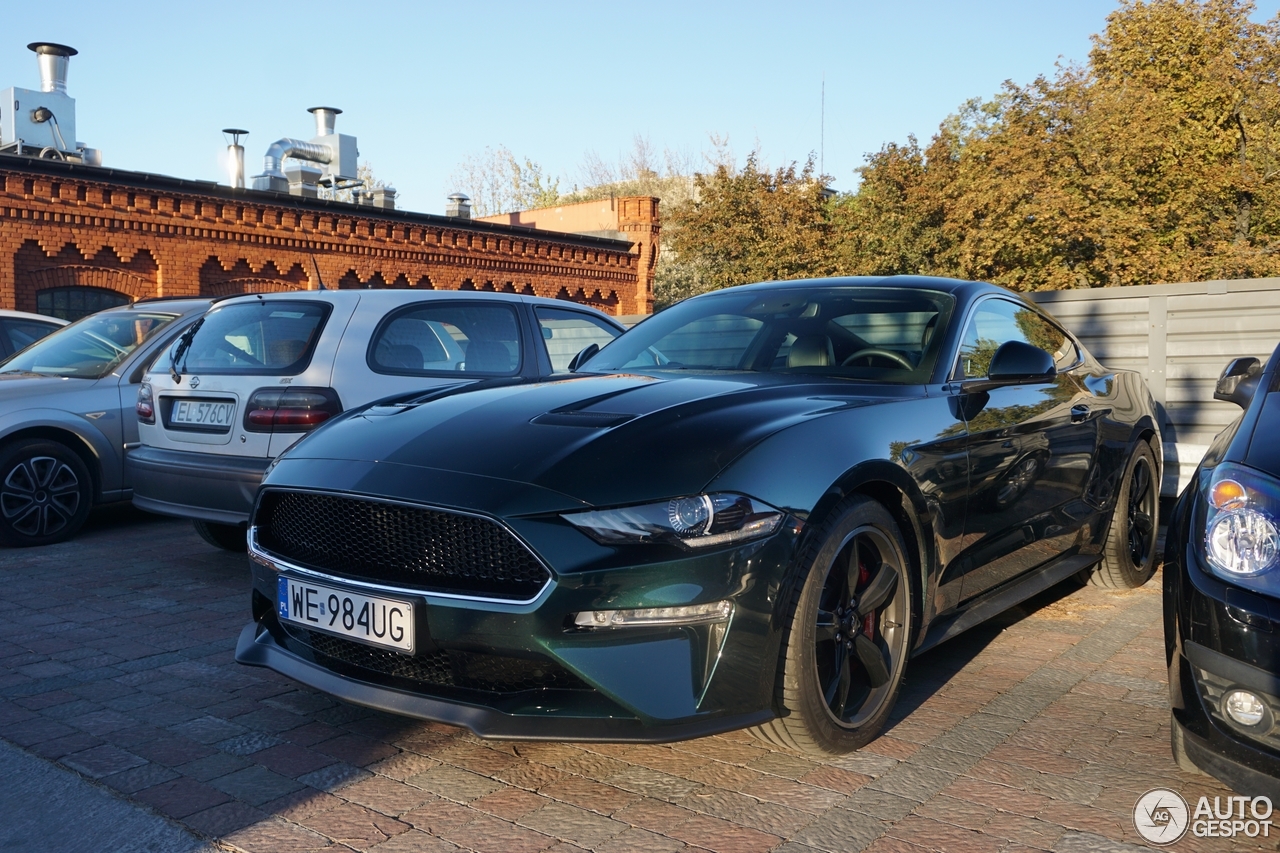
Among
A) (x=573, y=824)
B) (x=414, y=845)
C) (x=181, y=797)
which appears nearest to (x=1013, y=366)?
(x=573, y=824)

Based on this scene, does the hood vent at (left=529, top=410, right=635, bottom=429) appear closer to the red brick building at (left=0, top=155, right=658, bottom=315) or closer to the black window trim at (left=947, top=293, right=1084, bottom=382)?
the black window trim at (left=947, top=293, right=1084, bottom=382)

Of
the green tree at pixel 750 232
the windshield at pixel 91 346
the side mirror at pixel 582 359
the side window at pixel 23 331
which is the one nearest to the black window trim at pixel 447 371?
the side mirror at pixel 582 359

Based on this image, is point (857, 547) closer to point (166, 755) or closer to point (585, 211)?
point (166, 755)

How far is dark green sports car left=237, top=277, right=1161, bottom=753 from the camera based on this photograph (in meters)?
2.92

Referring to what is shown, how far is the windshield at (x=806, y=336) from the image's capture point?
4.31m

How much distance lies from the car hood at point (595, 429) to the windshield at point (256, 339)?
216cm

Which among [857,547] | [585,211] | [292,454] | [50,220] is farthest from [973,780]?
[585,211]

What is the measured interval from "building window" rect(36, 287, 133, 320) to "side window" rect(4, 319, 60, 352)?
9.83 meters

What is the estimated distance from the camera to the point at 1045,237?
3353 cm

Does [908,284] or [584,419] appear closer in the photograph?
[584,419]

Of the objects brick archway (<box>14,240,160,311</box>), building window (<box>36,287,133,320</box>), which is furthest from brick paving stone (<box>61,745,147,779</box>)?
brick archway (<box>14,240,160,311</box>)

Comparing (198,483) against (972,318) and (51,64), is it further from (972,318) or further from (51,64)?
(51,64)

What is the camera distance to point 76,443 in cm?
760

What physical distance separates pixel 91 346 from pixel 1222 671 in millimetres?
7615
